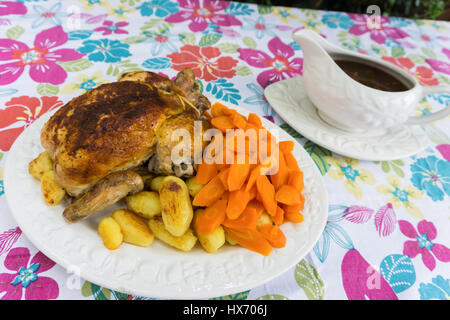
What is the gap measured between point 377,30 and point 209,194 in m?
2.26

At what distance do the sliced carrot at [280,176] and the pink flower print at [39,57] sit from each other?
123 cm

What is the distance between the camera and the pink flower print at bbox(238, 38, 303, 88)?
1865 mm

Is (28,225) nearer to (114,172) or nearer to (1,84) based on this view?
(114,172)

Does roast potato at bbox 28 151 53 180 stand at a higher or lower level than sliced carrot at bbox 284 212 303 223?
higher

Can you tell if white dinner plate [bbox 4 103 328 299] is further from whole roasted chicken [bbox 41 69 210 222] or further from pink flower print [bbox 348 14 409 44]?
pink flower print [bbox 348 14 409 44]

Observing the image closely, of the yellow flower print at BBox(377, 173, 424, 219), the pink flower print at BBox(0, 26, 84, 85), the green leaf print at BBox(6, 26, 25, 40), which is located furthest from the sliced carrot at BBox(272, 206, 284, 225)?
the green leaf print at BBox(6, 26, 25, 40)

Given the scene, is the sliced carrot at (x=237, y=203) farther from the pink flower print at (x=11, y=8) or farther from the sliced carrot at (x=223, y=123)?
the pink flower print at (x=11, y=8)

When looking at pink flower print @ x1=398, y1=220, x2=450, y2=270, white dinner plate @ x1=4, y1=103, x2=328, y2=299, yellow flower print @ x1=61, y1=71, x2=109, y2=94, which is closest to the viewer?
white dinner plate @ x1=4, y1=103, x2=328, y2=299

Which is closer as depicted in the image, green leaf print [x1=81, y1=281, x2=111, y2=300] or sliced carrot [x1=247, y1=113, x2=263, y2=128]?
green leaf print [x1=81, y1=281, x2=111, y2=300]

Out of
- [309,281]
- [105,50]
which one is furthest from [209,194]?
[105,50]

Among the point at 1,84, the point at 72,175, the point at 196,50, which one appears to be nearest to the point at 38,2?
the point at 1,84

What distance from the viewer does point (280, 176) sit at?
1013mm

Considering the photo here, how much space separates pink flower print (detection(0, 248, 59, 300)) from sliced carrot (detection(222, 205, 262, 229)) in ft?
1.67

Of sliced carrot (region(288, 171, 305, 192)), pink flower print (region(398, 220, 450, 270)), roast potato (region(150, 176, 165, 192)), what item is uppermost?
sliced carrot (region(288, 171, 305, 192))
